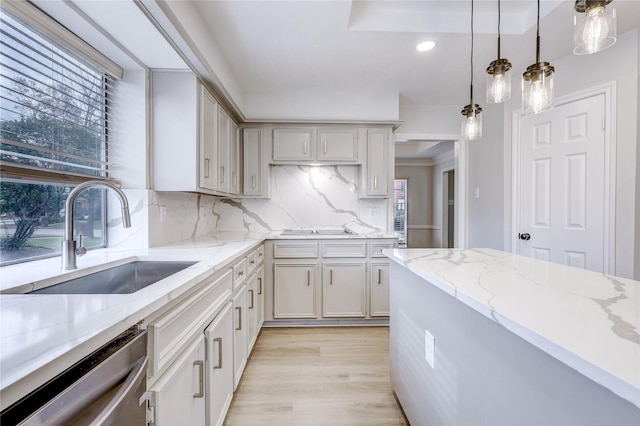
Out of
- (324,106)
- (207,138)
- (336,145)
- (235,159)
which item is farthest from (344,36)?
(235,159)

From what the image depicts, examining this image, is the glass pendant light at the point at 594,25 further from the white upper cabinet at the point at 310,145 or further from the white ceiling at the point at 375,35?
the white upper cabinet at the point at 310,145

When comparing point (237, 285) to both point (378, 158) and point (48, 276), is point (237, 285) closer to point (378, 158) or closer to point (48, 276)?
point (48, 276)

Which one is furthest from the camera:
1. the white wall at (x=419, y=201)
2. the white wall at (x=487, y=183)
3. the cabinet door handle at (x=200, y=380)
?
the white wall at (x=419, y=201)

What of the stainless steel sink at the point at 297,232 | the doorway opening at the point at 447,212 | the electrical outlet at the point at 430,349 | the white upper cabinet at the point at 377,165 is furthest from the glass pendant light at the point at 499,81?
the doorway opening at the point at 447,212

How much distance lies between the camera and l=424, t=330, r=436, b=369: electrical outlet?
1257mm

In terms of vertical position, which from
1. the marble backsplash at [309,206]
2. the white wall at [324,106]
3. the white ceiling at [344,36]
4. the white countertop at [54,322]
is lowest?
the white countertop at [54,322]

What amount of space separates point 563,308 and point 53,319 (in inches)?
51.2

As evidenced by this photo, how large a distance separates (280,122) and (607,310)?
2.92 m

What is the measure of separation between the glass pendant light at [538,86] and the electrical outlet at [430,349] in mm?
1183

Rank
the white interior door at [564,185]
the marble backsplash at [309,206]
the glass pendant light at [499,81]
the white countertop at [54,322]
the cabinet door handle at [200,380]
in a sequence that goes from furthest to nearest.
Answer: the marble backsplash at [309,206], the white interior door at [564,185], the glass pendant light at [499,81], the cabinet door handle at [200,380], the white countertop at [54,322]

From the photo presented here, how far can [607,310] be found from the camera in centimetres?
74

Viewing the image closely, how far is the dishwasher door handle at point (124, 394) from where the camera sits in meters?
0.62

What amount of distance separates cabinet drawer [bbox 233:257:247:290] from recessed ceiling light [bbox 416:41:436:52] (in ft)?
7.13

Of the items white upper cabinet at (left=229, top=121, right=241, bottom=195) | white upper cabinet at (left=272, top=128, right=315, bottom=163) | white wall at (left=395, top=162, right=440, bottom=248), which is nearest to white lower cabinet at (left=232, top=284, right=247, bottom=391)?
white upper cabinet at (left=229, top=121, right=241, bottom=195)
